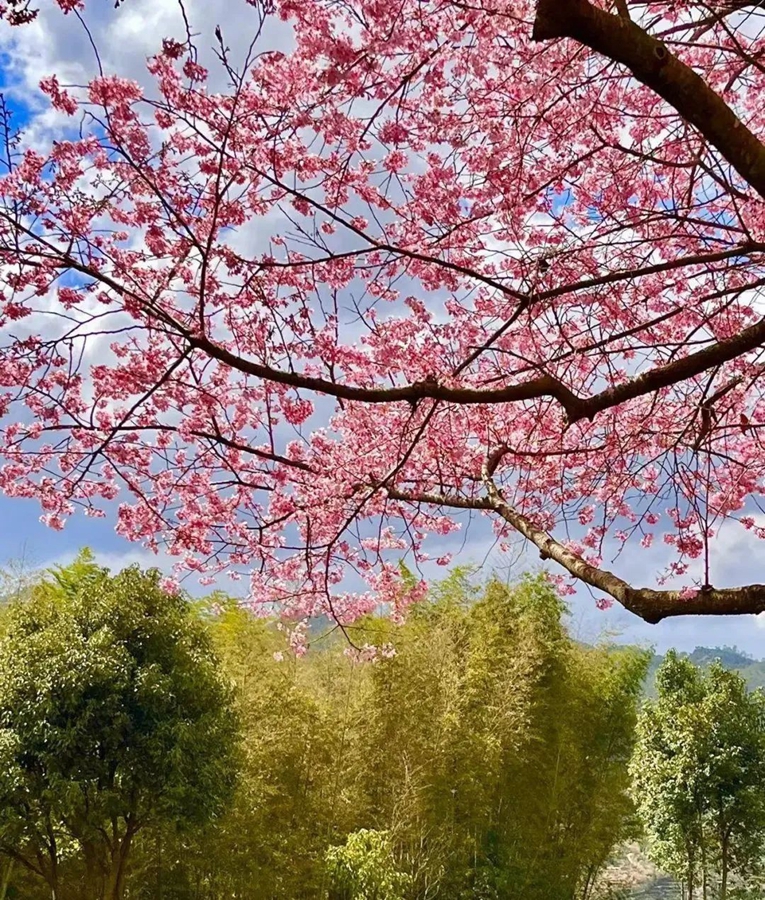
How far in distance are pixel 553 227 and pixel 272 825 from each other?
22.6ft

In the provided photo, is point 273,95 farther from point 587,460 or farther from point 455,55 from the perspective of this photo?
point 587,460

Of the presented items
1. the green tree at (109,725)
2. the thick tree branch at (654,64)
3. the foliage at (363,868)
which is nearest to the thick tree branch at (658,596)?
the thick tree branch at (654,64)

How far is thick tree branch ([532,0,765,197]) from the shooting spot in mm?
1487

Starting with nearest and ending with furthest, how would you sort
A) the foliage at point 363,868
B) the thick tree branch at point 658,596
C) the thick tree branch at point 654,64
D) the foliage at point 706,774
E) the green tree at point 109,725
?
the thick tree branch at point 654,64 < the thick tree branch at point 658,596 < the green tree at point 109,725 < the foliage at point 363,868 < the foliage at point 706,774

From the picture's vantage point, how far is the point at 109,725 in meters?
6.60

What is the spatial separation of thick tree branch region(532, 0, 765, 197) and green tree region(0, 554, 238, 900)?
620cm

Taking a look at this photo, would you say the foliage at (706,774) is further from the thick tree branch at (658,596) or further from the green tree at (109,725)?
the thick tree branch at (658,596)

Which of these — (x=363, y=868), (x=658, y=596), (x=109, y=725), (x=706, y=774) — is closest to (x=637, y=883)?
(x=706, y=774)

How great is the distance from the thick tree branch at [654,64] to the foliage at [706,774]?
11.0m

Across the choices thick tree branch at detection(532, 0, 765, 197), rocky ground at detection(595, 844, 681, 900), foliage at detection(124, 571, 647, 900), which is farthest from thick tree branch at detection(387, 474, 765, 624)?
rocky ground at detection(595, 844, 681, 900)

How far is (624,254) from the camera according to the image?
291 cm

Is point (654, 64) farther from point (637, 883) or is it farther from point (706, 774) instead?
point (637, 883)

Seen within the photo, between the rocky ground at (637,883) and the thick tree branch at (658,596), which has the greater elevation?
the thick tree branch at (658,596)

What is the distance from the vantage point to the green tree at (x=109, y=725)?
655 centimetres
